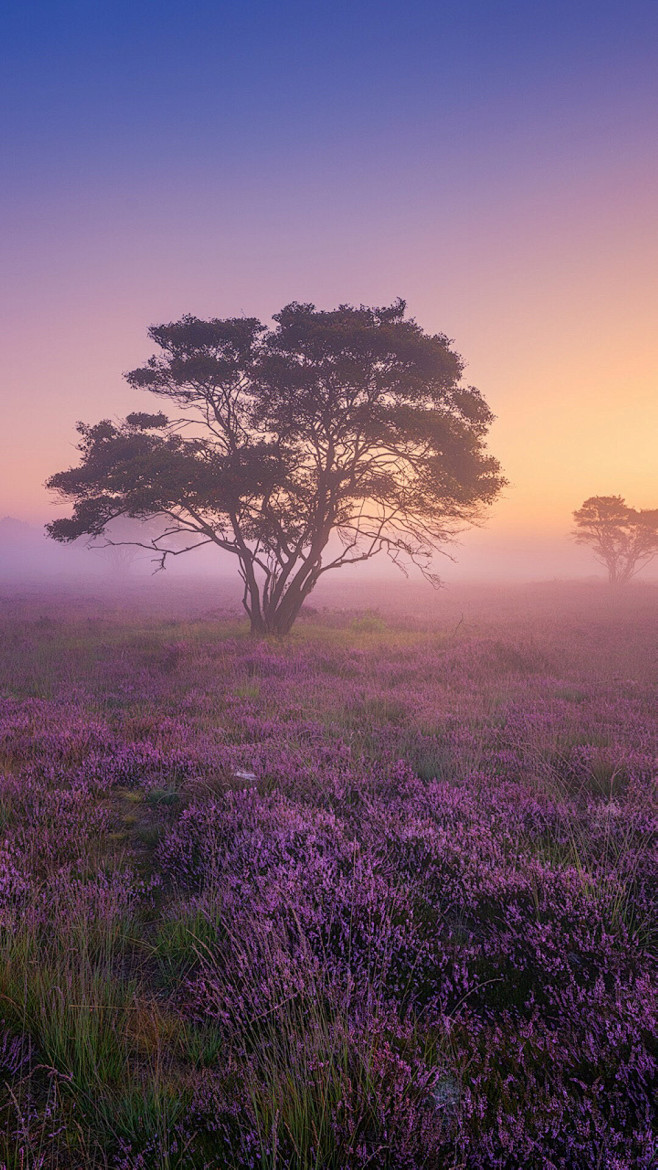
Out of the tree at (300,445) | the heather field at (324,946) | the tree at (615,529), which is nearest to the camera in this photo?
the heather field at (324,946)

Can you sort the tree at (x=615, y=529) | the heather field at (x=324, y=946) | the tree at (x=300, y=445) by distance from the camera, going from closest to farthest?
the heather field at (x=324, y=946) < the tree at (x=300, y=445) < the tree at (x=615, y=529)

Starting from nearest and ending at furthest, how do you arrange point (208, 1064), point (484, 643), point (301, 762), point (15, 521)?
point (208, 1064) < point (301, 762) < point (484, 643) < point (15, 521)

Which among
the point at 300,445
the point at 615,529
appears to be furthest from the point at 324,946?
Result: the point at 615,529

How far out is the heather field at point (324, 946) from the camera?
158 cm

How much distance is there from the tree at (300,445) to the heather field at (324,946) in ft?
30.6

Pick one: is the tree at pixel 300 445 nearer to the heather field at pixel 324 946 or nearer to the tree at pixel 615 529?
the heather field at pixel 324 946

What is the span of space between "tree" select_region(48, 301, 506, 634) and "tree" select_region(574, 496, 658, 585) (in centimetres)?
4315

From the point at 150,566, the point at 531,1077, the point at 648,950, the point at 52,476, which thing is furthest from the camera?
the point at 150,566

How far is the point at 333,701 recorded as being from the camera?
→ 876cm

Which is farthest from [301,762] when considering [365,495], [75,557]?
[75,557]

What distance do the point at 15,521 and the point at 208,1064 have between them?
758ft

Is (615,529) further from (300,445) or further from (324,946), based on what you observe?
(324,946)

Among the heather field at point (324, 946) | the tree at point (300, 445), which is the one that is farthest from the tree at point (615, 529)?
the heather field at point (324, 946)

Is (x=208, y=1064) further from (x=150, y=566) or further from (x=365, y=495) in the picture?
(x=150, y=566)
